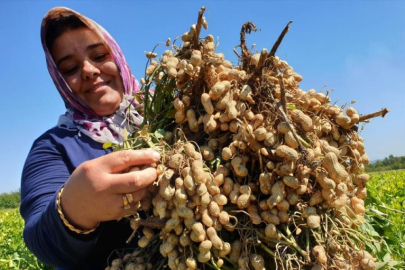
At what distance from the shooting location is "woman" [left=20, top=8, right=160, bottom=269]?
1119 mm

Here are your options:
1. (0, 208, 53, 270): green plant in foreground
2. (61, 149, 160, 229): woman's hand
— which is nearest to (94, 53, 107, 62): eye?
(61, 149, 160, 229): woman's hand

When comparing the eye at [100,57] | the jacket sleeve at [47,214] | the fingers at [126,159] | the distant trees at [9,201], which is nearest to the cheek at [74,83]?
the eye at [100,57]

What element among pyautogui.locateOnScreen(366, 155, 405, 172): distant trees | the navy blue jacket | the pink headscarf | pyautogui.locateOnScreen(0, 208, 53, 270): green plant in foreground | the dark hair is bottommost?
pyautogui.locateOnScreen(366, 155, 405, 172): distant trees

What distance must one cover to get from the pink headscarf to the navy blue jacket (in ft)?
0.21

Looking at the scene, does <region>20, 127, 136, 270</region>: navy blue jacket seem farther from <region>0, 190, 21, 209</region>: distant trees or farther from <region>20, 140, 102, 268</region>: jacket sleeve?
<region>0, 190, 21, 209</region>: distant trees

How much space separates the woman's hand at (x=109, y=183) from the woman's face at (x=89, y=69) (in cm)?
94

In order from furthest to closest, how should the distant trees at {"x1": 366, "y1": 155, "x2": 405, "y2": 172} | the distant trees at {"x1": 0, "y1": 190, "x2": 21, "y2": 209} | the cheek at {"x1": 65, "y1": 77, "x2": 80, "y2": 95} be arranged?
the distant trees at {"x1": 366, "y1": 155, "x2": 405, "y2": 172} < the distant trees at {"x1": 0, "y1": 190, "x2": 21, "y2": 209} < the cheek at {"x1": 65, "y1": 77, "x2": 80, "y2": 95}

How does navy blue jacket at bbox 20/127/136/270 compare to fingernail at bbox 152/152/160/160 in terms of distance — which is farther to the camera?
navy blue jacket at bbox 20/127/136/270

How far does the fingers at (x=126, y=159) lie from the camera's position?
108cm

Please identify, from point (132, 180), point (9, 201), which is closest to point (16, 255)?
point (132, 180)

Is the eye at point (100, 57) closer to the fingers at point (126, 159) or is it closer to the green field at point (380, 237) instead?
the fingers at point (126, 159)

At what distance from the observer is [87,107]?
2164 millimetres

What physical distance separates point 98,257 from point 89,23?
1250 mm

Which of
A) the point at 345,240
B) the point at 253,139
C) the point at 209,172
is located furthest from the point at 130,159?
the point at 345,240
